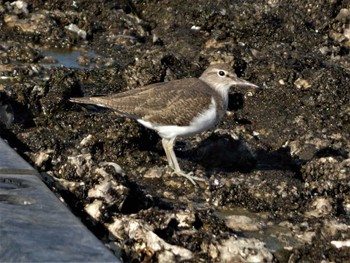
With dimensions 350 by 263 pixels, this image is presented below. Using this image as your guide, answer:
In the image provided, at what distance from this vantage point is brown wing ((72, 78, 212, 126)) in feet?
24.0

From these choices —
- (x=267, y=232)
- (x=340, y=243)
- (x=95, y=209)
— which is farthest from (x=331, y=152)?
(x=95, y=209)

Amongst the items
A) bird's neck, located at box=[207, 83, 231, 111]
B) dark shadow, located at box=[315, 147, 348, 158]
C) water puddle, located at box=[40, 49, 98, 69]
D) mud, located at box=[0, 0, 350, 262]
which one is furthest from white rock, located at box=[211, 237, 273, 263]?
water puddle, located at box=[40, 49, 98, 69]

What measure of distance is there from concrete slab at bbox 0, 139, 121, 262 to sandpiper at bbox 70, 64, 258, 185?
189cm

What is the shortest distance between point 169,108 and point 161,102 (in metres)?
0.10

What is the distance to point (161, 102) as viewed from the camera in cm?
740

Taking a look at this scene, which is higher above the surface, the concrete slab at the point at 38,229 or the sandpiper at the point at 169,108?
the concrete slab at the point at 38,229

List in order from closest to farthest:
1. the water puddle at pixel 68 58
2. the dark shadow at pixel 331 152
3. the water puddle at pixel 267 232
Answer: the water puddle at pixel 267 232 < the dark shadow at pixel 331 152 < the water puddle at pixel 68 58

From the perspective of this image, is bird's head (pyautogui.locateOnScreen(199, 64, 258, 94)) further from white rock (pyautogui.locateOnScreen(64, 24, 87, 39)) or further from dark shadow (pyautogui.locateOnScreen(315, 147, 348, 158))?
white rock (pyautogui.locateOnScreen(64, 24, 87, 39))

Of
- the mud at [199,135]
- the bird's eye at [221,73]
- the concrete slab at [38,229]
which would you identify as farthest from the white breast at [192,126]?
the concrete slab at [38,229]

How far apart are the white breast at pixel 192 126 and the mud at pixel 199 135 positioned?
0.66 ft

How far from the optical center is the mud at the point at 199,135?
561cm

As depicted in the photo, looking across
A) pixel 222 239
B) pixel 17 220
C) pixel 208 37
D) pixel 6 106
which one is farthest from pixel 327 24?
pixel 17 220

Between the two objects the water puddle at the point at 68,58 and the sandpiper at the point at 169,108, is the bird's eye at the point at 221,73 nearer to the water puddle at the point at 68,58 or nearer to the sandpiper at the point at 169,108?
the sandpiper at the point at 169,108

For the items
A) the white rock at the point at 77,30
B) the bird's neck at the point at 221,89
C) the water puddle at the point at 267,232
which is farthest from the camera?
the white rock at the point at 77,30
